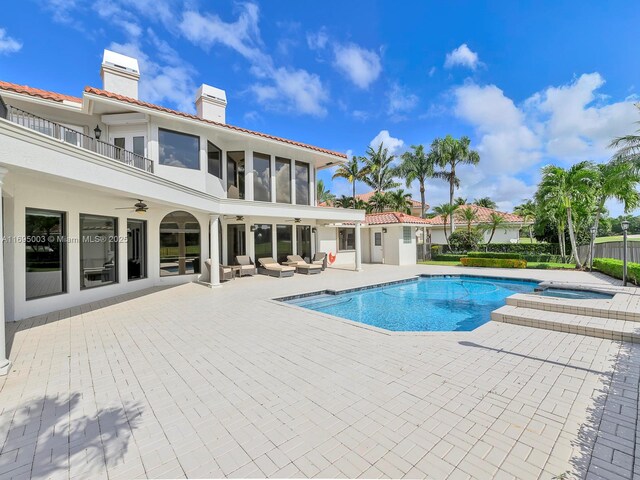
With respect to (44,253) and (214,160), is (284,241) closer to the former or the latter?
(214,160)

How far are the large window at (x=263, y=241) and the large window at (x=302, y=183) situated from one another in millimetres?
2775

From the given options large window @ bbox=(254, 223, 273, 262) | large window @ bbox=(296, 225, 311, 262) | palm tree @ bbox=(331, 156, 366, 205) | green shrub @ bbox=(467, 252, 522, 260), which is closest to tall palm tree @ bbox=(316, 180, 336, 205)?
palm tree @ bbox=(331, 156, 366, 205)

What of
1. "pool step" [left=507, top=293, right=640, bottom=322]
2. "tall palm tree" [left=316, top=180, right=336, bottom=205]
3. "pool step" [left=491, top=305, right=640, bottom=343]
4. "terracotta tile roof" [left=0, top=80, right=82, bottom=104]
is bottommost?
"pool step" [left=491, top=305, right=640, bottom=343]

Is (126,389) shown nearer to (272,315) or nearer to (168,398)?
(168,398)

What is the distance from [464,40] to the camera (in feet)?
51.2

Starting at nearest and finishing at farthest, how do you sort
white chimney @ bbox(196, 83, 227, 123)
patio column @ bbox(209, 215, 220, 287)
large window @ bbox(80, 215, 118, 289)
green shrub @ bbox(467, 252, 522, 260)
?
1. large window @ bbox(80, 215, 118, 289)
2. patio column @ bbox(209, 215, 220, 287)
3. white chimney @ bbox(196, 83, 227, 123)
4. green shrub @ bbox(467, 252, 522, 260)

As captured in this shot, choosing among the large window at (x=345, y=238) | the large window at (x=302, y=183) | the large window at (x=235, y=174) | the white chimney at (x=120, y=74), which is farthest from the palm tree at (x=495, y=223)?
the white chimney at (x=120, y=74)

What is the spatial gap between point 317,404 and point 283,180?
15.9 meters

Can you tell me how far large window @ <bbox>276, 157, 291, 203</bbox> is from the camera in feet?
59.7

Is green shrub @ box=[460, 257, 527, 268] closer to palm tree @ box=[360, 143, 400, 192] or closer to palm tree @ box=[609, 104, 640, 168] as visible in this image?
palm tree @ box=[609, 104, 640, 168]

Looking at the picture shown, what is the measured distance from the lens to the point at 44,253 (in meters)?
9.20

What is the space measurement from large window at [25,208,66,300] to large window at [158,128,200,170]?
506cm

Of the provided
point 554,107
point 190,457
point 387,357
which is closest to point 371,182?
point 554,107

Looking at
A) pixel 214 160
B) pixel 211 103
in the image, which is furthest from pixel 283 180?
pixel 211 103
